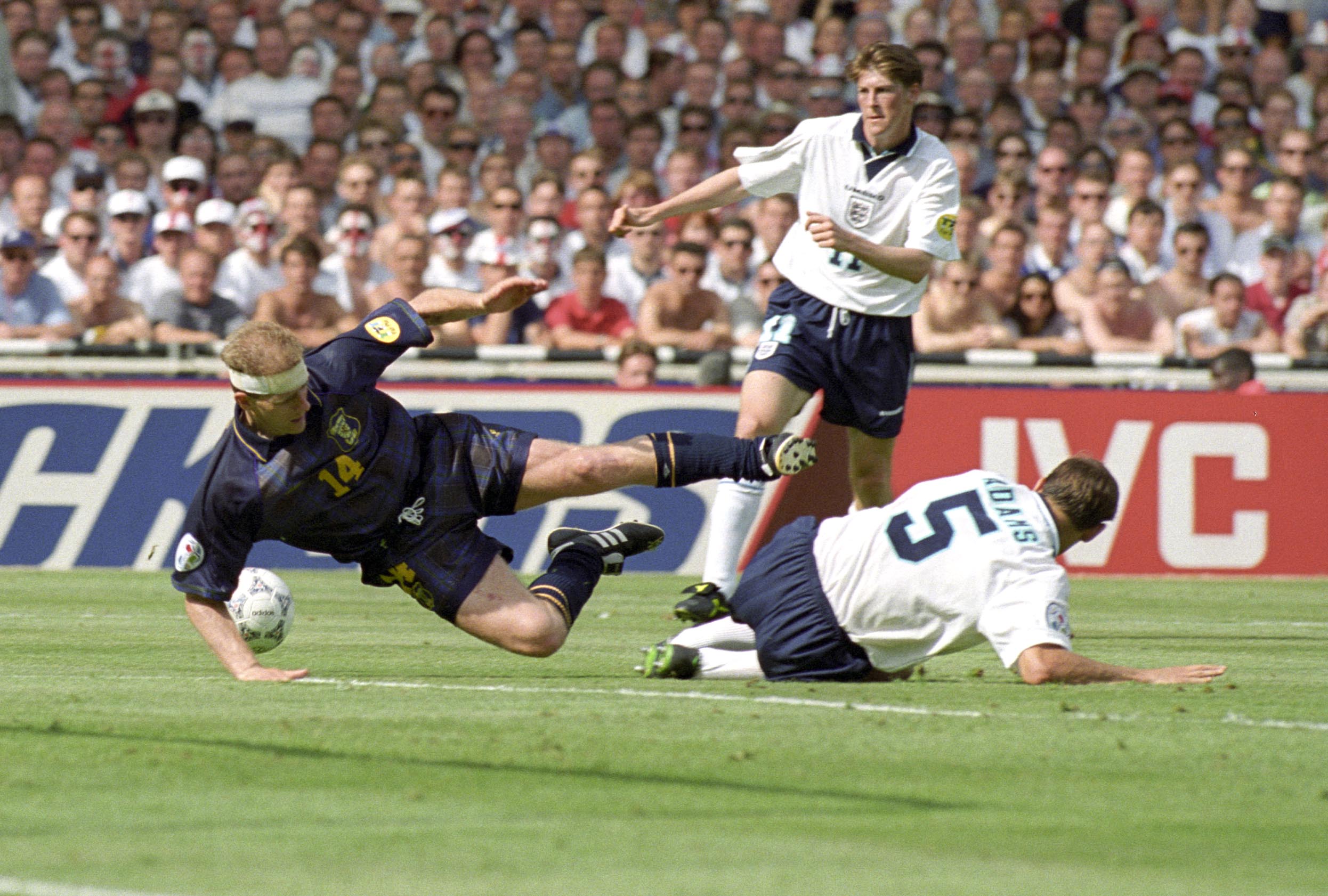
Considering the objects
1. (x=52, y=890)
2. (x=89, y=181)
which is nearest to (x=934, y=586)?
(x=52, y=890)

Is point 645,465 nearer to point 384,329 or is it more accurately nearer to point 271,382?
point 384,329

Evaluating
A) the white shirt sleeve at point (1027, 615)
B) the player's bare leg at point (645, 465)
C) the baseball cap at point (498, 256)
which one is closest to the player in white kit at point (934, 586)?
the white shirt sleeve at point (1027, 615)

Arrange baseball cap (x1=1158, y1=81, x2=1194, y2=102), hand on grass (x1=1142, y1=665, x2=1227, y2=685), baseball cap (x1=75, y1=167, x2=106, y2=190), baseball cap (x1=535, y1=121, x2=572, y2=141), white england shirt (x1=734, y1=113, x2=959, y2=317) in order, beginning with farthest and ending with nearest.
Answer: baseball cap (x1=1158, y1=81, x2=1194, y2=102) → baseball cap (x1=535, y1=121, x2=572, y2=141) → baseball cap (x1=75, y1=167, x2=106, y2=190) → white england shirt (x1=734, y1=113, x2=959, y2=317) → hand on grass (x1=1142, y1=665, x2=1227, y2=685)

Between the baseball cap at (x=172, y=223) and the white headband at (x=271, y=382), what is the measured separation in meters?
8.25

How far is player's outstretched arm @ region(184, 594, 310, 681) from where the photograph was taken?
6578 mm

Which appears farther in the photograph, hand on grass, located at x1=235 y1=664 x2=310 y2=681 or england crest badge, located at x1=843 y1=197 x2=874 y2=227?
england crest badge, located at x1=843 y1=197 x2=874 y2=227

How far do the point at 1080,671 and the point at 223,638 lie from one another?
2916 millimetres

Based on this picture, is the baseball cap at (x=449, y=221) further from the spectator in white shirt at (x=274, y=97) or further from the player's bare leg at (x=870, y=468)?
the player's bare leg at (x=870, y=468)

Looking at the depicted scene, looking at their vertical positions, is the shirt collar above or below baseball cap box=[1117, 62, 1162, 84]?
above

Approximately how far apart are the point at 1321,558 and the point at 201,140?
9230mm

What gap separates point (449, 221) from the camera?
1447cm

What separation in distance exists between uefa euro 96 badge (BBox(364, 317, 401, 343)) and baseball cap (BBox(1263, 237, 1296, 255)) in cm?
966

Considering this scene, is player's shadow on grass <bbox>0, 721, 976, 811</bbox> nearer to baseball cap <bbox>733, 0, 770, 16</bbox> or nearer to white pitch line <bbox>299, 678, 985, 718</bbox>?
white pitch line <bbox>299, 678, 985, 718</bbox>

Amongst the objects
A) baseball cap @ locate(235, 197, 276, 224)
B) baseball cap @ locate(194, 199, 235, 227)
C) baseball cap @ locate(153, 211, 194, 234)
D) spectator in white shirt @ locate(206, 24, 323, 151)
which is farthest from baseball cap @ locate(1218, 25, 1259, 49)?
baseball cap @ locate(153, 211, 194, 234)
